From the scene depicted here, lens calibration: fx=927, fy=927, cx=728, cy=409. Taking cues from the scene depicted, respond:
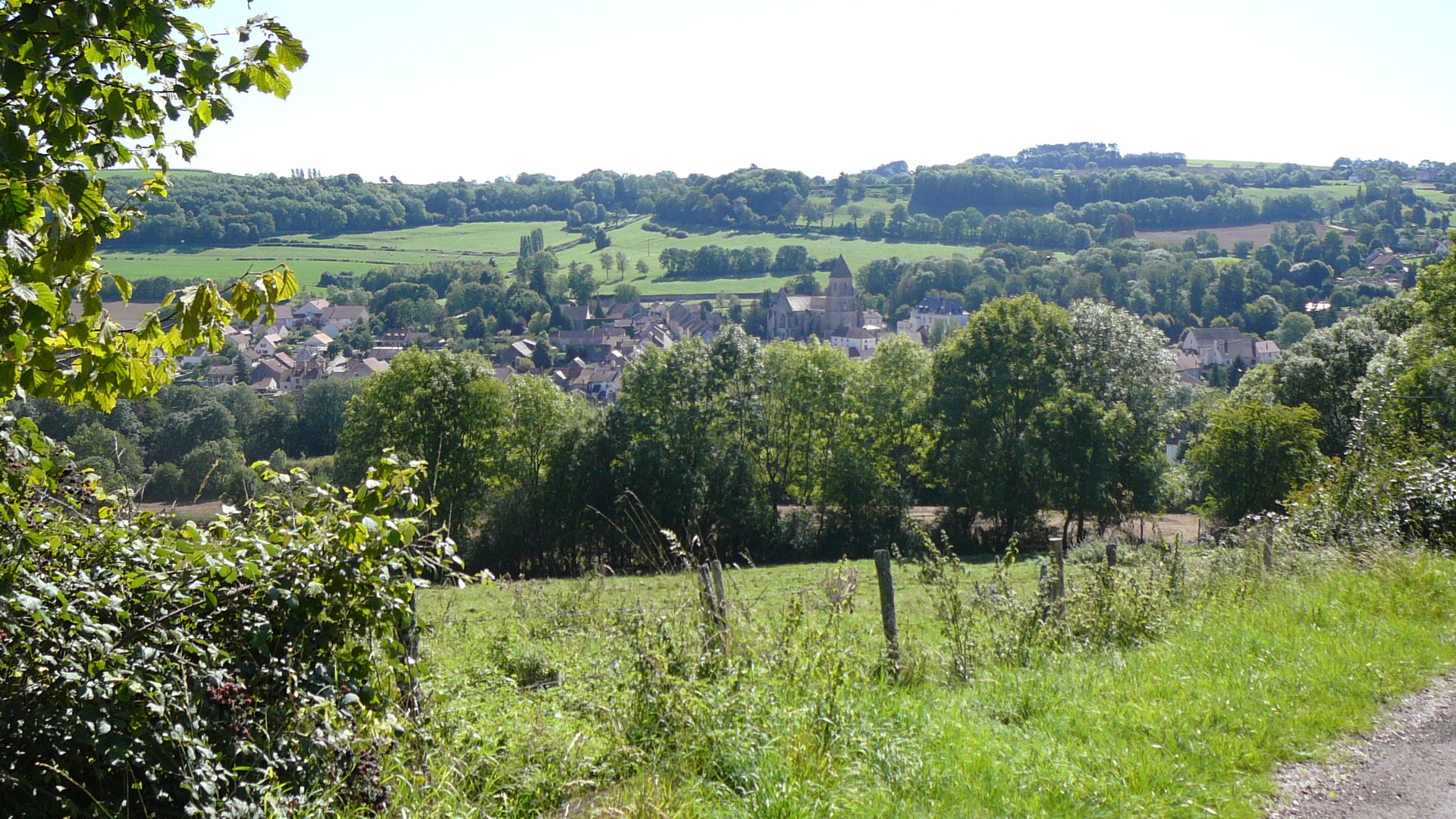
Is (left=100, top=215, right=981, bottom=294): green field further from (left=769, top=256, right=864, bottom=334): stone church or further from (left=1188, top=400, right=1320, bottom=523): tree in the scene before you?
(left=1188, top=400, right=1320, bottom=523): tree

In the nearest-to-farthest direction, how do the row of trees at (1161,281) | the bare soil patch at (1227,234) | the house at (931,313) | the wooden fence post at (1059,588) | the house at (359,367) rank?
the wooden fence post at (1059,588) < the house at (359,367) < the row of trees at (1161,281) < the house at (931,313) < the bare soil patch at (1227,234)

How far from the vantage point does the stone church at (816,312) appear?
12912cm

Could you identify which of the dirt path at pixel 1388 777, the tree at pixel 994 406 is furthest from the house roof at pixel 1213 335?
the dirt path at pixel 1388 777

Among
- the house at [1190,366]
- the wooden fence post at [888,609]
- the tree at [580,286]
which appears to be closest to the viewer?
the wooden fence post at [888,609]

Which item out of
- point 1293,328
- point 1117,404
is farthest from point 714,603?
point 1293,328

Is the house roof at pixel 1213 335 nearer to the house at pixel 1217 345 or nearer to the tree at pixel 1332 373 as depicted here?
the house at pixel 1217 345

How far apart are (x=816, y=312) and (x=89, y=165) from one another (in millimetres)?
129340

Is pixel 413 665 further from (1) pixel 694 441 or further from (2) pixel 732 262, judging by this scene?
(2) pixel 732 262

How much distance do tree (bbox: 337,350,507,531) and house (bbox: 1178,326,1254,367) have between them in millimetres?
93280

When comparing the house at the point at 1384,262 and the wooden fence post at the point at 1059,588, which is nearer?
the wooden fence post at the point at 1059,588

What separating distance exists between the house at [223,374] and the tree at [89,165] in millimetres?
88074

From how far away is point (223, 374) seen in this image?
89000mm

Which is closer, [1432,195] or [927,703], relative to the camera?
[927,703]

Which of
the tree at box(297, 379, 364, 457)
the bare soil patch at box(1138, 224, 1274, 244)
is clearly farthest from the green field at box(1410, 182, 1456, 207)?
the tree at box(297, 379, 364, 457)
